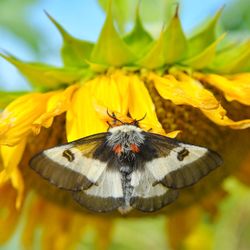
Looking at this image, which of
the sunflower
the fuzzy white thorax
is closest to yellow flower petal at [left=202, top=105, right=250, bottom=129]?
the sunflower

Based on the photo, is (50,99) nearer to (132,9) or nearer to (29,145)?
(29,145)

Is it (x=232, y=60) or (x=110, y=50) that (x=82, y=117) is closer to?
(x=110, y=50)

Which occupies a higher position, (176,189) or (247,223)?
(176,189)

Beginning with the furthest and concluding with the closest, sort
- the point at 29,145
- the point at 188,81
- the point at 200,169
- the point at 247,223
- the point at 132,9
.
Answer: the point at 247,223, the point at 132,9, the point at 29,145, the point at 188,81, the point at 200,169

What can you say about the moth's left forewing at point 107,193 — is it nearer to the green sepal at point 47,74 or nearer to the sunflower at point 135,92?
the sunflower at point 135,92

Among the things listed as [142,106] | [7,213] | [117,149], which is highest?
[142,106]

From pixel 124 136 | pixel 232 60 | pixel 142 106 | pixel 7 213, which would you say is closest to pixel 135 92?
pixel 142 106

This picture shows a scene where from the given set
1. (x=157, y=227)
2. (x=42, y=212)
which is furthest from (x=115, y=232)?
(x=42, y=212)

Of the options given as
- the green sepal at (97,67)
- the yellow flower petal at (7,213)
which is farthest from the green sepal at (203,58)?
the yellow flower petal at (7,213)
